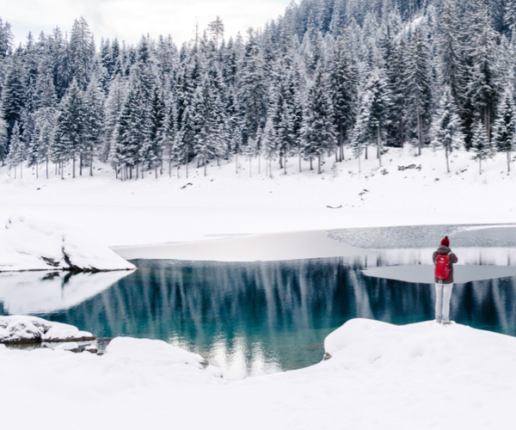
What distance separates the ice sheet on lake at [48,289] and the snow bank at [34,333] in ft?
12.8

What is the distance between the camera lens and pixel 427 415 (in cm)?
604

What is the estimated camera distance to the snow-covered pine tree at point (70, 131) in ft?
258

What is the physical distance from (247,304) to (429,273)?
30.7 ft

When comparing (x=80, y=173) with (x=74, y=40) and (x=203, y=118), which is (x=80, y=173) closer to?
(x=203, y=118)

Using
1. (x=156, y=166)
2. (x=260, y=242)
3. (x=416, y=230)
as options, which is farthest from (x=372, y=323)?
(x=156, y=166)

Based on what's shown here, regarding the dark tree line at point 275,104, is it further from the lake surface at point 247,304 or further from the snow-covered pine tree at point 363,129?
the lake surface at point 247,304

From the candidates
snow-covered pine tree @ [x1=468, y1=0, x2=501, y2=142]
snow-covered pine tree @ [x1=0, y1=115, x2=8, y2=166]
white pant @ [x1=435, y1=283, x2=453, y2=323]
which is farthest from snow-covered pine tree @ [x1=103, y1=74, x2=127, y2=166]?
white pant @ [x1=435, y1=283, x2=453, y2=323]

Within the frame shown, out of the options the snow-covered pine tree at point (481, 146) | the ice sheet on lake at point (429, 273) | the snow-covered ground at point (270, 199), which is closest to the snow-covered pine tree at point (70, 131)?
the snow-covered ground at point (270, 199)

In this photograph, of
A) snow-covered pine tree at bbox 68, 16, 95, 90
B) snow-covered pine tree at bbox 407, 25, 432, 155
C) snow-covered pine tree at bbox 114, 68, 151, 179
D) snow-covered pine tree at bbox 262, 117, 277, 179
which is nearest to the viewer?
snow-covered pine tree at bbox 407, 25, 432, 155

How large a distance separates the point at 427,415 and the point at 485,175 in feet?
178

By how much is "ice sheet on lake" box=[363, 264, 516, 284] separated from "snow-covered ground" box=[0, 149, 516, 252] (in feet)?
55.1

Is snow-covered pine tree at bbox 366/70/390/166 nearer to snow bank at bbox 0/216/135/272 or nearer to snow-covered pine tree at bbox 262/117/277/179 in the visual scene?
snow-covered pine tree at bbox 262/117/277/179

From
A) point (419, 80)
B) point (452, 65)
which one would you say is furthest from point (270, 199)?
point (452, 65)

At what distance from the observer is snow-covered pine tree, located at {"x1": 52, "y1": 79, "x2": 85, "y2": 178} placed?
258ft
